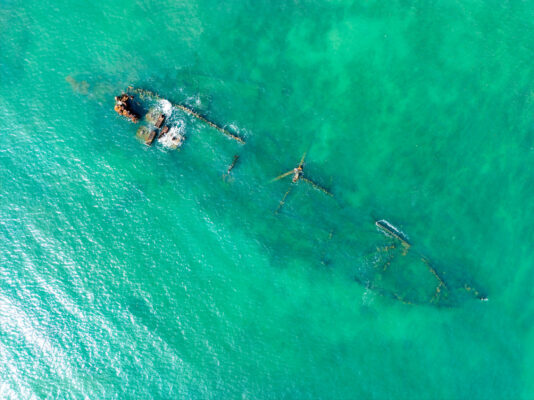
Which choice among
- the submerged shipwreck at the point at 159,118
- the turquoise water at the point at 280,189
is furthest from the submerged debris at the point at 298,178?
the submerged shipwreck at the point at 159,118

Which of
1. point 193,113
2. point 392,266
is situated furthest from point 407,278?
point 193,113

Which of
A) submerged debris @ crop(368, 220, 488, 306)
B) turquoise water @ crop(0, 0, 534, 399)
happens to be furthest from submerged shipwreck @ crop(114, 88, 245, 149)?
submerged debris @ crop(368, 220, 488, 306)

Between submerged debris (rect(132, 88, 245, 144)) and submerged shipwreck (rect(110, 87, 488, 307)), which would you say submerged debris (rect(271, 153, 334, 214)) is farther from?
submerged debris (rect(132, 88, 245, 144))

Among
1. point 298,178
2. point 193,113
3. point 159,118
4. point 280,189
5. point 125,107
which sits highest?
point 298,178

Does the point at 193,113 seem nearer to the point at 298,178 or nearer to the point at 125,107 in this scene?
the point at 125,107

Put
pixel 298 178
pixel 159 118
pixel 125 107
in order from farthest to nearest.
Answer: pixel 159 118
pixel 298 178
pixel 125 107

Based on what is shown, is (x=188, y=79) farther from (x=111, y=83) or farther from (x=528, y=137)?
(x=528, y=137)

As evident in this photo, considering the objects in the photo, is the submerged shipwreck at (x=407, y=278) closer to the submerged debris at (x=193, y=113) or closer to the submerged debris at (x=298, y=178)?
the submerged debris at (x=298, y=178)

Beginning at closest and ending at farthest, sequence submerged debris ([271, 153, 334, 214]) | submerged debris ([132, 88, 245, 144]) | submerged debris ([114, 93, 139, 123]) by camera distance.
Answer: submerged debris ([114, 93, 139, 123]), submerged debris ([271, 153, 334, 214]), submerged debris ([132, 88, 245, 144])
